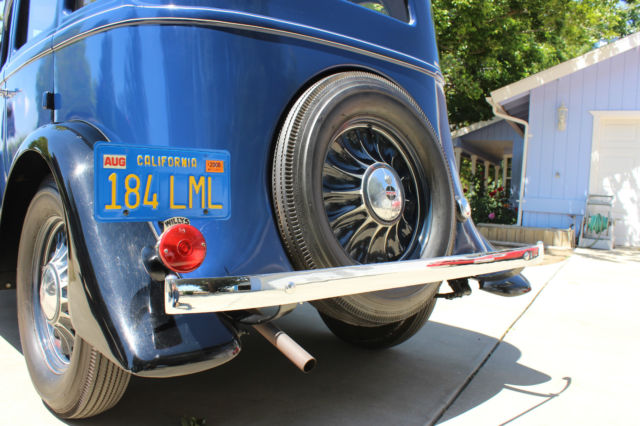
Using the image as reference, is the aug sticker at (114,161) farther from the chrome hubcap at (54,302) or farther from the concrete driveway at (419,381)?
the concrete driveway at (419,381)

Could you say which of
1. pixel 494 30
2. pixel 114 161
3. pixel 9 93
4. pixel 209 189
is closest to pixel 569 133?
pixel 494 30

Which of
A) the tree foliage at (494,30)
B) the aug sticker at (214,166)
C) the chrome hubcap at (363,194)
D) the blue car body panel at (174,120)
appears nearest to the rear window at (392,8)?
the blue car body panel at (174,120)

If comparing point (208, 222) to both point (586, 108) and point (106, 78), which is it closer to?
point (106, 78)

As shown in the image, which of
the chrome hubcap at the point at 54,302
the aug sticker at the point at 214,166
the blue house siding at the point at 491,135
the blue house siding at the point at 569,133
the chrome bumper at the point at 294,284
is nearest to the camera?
the chrome bumper at the point at 294,284

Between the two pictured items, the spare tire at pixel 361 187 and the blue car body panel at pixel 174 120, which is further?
the spare tire at pixel 361 187

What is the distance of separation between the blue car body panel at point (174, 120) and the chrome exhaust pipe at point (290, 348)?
123mm

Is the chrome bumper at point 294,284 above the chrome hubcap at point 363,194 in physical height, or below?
below

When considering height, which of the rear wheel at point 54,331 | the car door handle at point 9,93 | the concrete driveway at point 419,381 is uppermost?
the car door handle at point 9,93

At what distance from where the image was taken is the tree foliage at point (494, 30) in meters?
9.99

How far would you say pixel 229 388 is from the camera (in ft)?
8.76

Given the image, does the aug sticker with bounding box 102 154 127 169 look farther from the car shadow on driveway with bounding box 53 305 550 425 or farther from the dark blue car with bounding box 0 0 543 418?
the car shadow on driveway with bounding box 53 305 550 425

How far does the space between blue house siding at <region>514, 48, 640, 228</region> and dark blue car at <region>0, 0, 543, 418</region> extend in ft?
25.1

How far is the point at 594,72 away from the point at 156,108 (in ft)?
30.9

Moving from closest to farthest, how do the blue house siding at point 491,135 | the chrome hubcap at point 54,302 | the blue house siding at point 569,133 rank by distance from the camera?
the chrome hubcap at point 54,302
the blue house siding at point 569,133
the blue house siding at point 491,135
